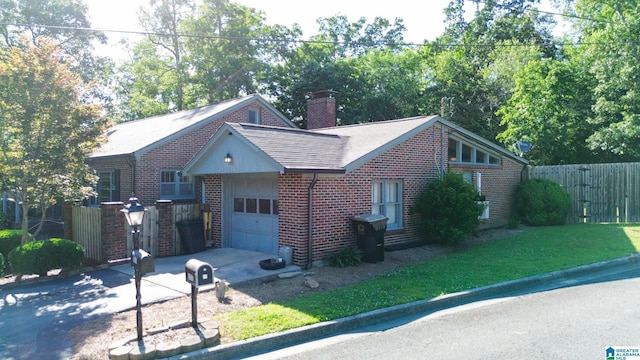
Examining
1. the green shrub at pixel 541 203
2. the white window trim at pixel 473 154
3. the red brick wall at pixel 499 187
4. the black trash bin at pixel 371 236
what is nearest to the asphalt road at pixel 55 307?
the black trash bin at pixel 371 236

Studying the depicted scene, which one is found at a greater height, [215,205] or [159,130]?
[159,130]

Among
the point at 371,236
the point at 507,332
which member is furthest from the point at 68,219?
the point at 507,332

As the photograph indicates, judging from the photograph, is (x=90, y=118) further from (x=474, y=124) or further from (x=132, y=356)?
(x=474, y=124)

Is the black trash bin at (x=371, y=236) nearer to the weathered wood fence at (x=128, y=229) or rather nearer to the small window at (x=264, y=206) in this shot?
the small window at (x=264, y=206)

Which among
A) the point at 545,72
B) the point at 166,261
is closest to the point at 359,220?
the point at 166,261

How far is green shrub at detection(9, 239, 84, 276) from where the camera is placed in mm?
10227

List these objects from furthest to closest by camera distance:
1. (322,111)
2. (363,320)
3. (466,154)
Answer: (322,111) < (466,154) < (363,320)

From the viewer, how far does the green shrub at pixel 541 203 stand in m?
17.6

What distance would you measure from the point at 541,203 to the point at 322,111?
1007 centimetres

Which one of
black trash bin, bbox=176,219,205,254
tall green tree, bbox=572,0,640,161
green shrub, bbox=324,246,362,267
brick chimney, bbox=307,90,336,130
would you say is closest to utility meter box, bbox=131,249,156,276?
green shrub, bbox=324,246,362,267

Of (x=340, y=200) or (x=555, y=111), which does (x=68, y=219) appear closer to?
(x=340, y=200)

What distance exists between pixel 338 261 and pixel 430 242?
170 inches

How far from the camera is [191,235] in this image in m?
13.3

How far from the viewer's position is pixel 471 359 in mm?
5488
